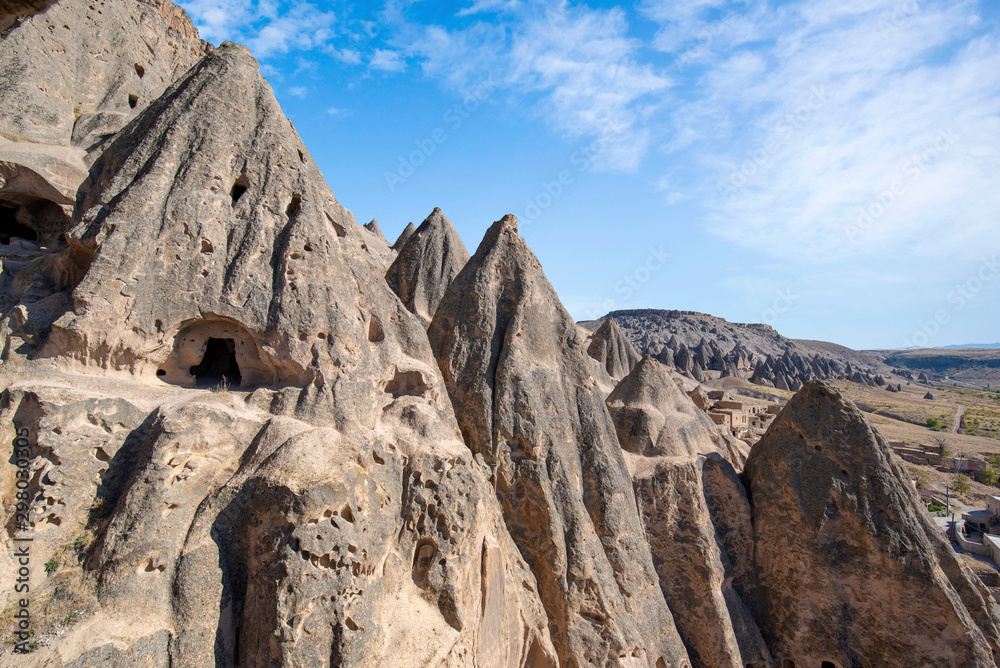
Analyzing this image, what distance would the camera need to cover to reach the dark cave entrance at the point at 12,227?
39.5ft

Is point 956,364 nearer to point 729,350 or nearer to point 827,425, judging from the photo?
point 729,350

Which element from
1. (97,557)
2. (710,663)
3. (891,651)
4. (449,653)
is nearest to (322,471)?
(97,557)

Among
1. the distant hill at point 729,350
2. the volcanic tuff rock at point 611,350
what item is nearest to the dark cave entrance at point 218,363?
the volcanic tuff rock at point 611,350

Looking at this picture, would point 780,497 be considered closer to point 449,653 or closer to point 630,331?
point 449,653

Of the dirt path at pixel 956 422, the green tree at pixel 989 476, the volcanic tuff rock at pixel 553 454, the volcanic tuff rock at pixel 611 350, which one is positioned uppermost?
the volcanic tuff rock at pixel 611 350

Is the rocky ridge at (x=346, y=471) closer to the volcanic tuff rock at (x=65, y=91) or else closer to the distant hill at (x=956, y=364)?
the volcanic tuff rock at (x=65, y=91)

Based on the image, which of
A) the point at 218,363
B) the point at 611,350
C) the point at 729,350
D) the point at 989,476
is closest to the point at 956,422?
the point at 989,476

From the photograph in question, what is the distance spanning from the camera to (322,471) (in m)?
5.52

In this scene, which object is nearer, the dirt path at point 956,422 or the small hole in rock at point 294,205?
the small hole in rock at point 294,205

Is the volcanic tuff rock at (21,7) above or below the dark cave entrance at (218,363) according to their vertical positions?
above

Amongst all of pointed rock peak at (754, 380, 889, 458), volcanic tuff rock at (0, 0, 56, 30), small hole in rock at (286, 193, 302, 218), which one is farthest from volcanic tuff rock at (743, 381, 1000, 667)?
volcanic tuff rock at (0, 0, 56, 30)

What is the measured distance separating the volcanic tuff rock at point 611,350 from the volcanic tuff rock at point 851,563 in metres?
14.5

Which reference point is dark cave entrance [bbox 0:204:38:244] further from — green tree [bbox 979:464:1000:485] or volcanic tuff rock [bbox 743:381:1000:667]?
green tree [bbox 979:464:1000:485]

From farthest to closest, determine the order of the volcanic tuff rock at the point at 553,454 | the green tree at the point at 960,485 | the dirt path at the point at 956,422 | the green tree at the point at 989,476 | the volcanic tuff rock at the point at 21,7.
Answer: the dirt path at the point at 956,422 < the green tree at the point at 989,476 < the green tree at the point at 960,485 < the volcanic tuff rock at the point at 553,454 < the volcanic tuff rock at the point at 21,7
